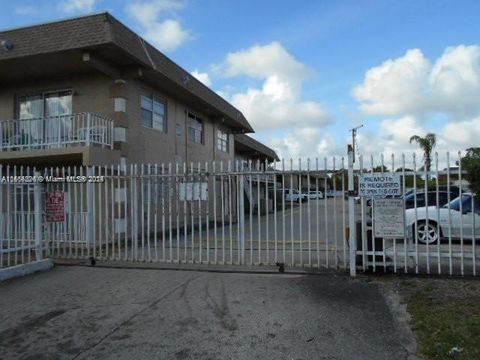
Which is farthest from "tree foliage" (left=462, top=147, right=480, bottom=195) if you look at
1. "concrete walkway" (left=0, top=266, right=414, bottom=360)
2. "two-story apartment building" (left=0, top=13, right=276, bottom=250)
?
"two-story apartment building" (left=0, top=13, right=276, bottom=250)

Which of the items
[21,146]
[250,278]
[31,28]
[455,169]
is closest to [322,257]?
[250,278]

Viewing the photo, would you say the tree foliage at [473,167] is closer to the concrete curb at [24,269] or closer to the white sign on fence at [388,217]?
the white sign on fence at [388,217]

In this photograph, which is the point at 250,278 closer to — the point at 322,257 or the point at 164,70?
the point at 322,257

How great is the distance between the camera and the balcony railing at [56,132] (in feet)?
41.4

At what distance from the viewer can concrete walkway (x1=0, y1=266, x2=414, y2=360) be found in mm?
4609

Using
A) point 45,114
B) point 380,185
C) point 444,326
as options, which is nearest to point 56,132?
point 45,114

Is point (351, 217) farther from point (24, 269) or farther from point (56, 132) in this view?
Result: point (56, 132)

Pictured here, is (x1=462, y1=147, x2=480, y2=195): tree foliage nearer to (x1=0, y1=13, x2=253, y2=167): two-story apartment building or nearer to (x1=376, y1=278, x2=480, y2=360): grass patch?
(x1=376, y1=278, x2=480, y2=360): grass patch

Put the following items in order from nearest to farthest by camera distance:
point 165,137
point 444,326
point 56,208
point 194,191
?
point 444,326 < point 194,191 < point 56,208 < point 165,137

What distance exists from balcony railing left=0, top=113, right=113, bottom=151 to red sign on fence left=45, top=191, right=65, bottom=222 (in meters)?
2.87

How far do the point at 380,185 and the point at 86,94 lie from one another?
10.2m

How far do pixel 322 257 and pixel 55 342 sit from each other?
621 centimetres

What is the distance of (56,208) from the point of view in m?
9.37

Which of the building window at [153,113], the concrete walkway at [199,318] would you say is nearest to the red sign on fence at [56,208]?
the concrete walkway at [199,318]
